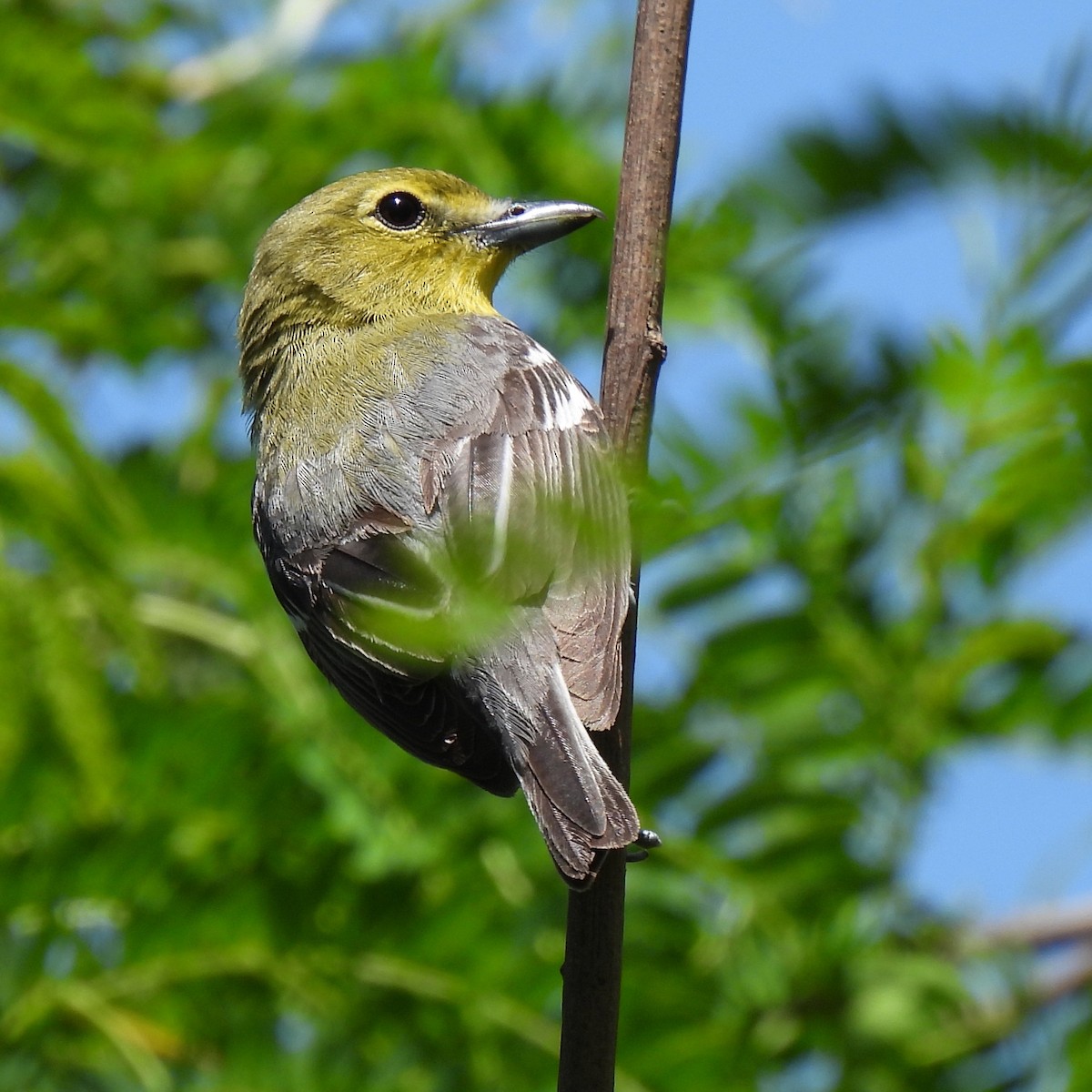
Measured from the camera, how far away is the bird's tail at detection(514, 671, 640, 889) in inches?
108

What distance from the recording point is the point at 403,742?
3.63 m

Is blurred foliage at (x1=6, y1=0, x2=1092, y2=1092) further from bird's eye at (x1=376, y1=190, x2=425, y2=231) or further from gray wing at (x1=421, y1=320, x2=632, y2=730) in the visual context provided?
bird's eye at (x1=376, y1=190, x2=425, y2=231)

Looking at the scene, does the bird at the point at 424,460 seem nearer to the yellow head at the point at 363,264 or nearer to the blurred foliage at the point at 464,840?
the yellow head at the point at 363,264

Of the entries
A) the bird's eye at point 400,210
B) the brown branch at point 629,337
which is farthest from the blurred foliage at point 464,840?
the bird's eye at point 400,210

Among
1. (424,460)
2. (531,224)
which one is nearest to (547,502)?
(424,460)

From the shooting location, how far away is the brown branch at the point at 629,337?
252cm

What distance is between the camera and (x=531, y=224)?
441 centimetres

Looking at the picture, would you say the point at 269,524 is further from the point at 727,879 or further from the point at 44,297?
the point at 727,879

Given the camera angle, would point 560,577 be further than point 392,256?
No

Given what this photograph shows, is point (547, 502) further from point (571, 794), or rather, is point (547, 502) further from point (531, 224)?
point (531, 224)

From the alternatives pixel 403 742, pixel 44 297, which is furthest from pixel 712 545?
pixel 44 297

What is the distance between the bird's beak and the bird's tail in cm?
147

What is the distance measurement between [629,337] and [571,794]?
86cm

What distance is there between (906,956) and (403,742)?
132 cm
